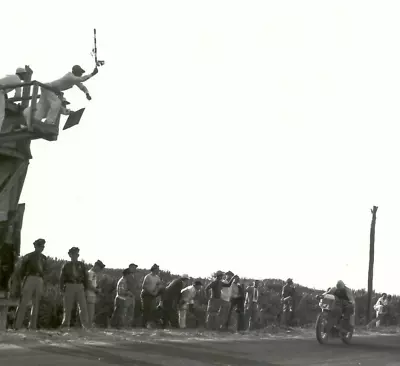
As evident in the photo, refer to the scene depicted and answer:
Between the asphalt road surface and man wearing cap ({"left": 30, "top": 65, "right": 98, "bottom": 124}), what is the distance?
396cm

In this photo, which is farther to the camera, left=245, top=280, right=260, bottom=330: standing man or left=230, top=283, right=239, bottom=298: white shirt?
left=245, top=280, right=260, bottom=330: standing man

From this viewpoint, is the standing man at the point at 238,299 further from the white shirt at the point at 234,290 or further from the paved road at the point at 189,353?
the paved road at the point at 189,353

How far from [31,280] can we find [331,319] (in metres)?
6.77

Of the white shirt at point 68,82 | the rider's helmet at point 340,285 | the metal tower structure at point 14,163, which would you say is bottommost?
the rider's helmet at point 340,285

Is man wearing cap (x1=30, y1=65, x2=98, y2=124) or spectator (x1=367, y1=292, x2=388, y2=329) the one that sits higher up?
man wearing cap (x1=30, y1=65, x2=98, y2=124)

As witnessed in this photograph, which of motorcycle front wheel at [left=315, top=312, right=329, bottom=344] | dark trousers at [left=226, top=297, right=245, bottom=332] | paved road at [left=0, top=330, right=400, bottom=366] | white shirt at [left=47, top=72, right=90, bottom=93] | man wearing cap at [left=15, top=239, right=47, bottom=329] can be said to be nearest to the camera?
paved road at [left=0, top=330, right=400, bottom=366]

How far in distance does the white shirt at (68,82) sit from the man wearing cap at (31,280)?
2.91m

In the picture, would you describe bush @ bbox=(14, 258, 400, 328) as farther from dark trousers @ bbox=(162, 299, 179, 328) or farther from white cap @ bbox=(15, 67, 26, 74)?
white cap @ bbox=(15, 67, 26, 74)

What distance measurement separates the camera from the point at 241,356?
45.5ft

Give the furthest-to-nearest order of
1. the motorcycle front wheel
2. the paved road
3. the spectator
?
the spectator
the motorcycle front wheel
the paved road

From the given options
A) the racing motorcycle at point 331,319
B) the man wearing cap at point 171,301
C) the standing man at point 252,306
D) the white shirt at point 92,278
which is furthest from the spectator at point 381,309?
the white shirt at point 92,278

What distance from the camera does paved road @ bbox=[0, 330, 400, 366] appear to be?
11875 mm

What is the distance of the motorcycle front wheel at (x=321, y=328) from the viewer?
17.9 metres

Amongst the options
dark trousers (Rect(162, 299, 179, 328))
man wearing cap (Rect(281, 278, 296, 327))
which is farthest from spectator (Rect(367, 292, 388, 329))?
dark trousers (Rect(162, 299, 179, 328))
